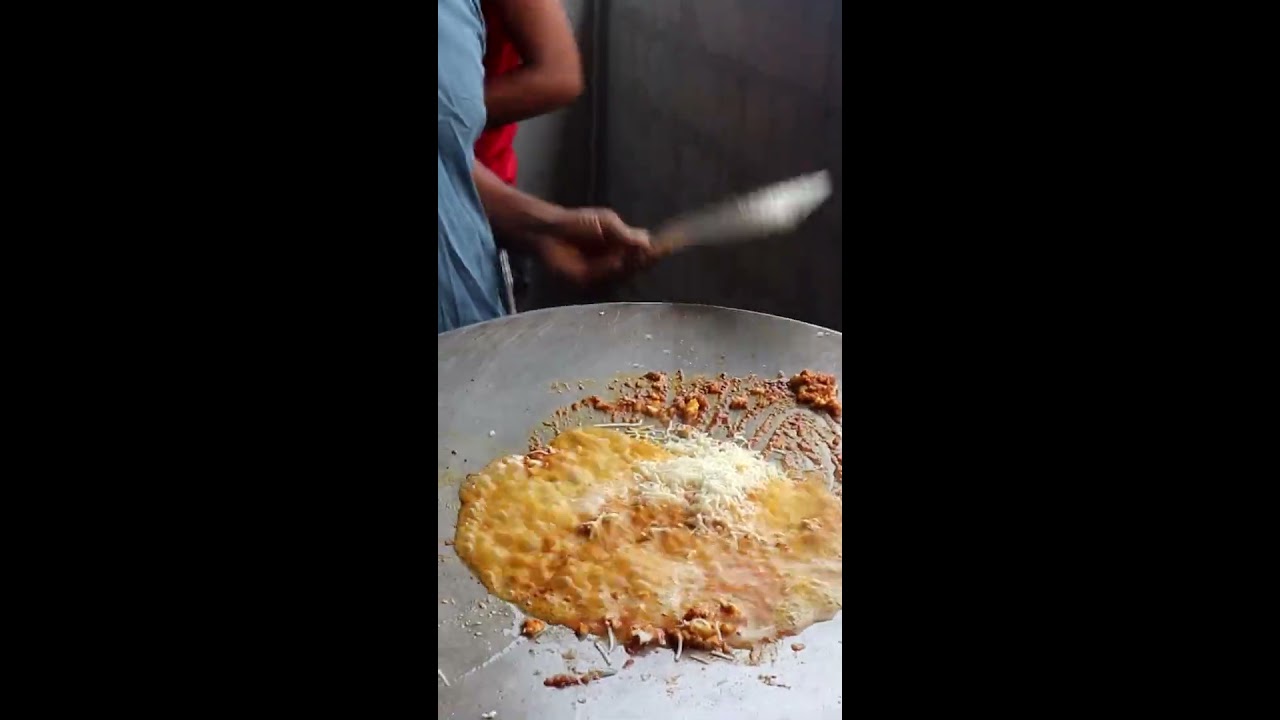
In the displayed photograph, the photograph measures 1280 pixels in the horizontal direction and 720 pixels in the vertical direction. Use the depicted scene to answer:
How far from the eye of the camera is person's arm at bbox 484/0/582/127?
4.74ft

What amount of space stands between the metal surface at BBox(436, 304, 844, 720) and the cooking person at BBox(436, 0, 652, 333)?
4.4 inches

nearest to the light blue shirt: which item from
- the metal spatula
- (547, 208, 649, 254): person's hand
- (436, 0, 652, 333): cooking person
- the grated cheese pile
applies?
(436, 0, 652, 333): cooking person

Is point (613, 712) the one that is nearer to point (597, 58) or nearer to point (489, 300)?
point (489, 300)

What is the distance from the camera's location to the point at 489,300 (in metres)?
1.65

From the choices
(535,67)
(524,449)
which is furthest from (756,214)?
(524,449)

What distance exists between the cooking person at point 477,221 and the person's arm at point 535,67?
0.03 metres

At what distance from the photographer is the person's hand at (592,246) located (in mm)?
1564

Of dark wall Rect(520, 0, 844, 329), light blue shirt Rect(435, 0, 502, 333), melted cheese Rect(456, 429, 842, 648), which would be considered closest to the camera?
melted cheese Rect(456, 429, 842, 648)

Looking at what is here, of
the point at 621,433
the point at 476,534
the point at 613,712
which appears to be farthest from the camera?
the point at 621,433

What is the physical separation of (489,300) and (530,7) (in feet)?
1.47

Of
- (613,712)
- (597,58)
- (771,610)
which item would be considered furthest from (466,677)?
(597,58)

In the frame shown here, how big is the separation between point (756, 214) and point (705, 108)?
177mm

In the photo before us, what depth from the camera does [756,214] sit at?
160 centimetres

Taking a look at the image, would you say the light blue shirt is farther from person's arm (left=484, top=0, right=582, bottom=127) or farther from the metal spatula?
the metal spatula
